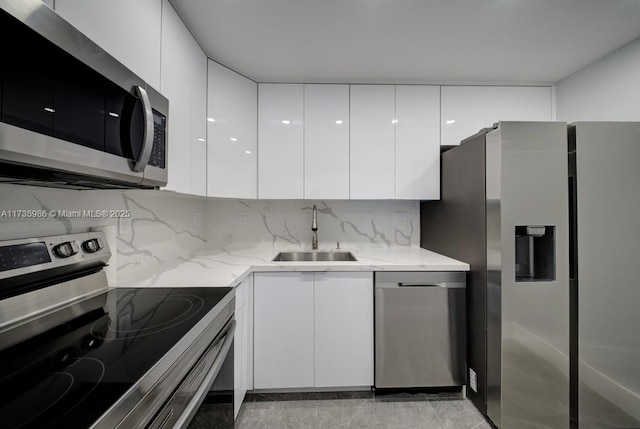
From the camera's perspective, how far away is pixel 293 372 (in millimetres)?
1629

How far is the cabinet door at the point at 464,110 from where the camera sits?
2.00 metres

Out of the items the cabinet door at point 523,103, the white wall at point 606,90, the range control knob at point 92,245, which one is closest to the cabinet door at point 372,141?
the cabinet door at point 523,103

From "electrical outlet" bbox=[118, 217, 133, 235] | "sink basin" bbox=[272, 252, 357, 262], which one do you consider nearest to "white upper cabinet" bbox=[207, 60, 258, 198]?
"electrical outlet" bbox=[118, 217, 133, 235]

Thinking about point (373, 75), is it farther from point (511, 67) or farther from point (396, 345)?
point (396, 345)

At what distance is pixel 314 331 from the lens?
163cm

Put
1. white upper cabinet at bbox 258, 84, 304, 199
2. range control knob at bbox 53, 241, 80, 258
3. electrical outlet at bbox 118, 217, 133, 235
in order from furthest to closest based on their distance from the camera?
white upper cabinet at bbox 258, 84, 304, 199 < electrical outlet at bbox 118, 217, 133, 235 < range control knob at bbox 53, 241, 80, 258

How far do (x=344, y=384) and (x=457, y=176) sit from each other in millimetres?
1586

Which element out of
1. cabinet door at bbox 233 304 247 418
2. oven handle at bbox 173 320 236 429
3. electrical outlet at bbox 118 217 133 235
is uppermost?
electrical outlet at bbox 118 217 133 235

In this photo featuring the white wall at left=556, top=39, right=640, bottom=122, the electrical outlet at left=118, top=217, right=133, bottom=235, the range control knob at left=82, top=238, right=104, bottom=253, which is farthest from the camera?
the white wall at left=556, top=39, right=640, bottom=122

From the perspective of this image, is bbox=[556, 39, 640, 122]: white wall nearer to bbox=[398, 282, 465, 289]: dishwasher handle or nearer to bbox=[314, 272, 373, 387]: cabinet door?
bbox=[398, 282, 465, 289]: dishwasher handle

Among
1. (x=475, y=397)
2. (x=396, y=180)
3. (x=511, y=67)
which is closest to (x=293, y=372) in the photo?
(x=475, y=397)

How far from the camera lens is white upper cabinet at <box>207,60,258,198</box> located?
5.50ft

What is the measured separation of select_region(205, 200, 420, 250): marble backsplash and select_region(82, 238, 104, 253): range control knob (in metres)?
1.15

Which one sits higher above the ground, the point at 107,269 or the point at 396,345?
the point at 107,269
